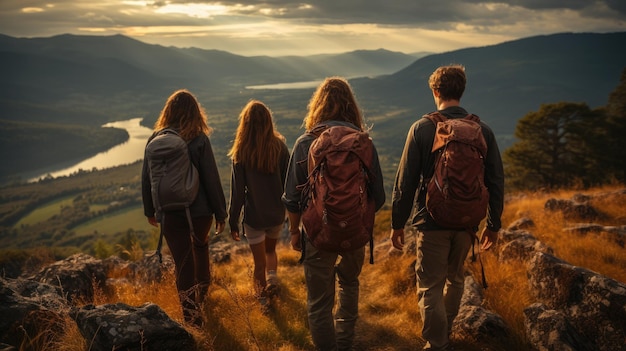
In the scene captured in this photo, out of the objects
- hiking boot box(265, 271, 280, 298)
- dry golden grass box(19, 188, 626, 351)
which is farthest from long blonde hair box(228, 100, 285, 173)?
hiking boot box(265, 271, 280, 298)

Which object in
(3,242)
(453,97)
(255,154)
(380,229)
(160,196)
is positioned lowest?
(3,242)

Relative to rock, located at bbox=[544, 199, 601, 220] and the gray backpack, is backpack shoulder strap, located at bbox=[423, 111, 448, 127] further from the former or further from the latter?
rock, located at bbox=[544, 199, 601, 220]

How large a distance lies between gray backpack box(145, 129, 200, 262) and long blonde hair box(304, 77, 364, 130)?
1.38 m

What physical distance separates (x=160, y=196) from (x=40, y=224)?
112 m

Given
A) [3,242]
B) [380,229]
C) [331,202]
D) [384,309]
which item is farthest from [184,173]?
[3,242]

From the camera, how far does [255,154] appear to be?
438 cm

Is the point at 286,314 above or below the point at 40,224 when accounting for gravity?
above

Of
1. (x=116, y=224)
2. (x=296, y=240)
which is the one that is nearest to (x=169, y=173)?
(x=296, y=240)

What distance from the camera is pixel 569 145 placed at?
26531 millimetres

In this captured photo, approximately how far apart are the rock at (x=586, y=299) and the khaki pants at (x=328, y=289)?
198 centimetres

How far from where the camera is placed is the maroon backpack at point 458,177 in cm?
301

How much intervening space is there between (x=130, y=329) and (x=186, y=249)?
1.14 meters

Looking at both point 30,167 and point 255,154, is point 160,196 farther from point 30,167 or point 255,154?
point 30,167

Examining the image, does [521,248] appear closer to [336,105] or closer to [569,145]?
[336,105]
